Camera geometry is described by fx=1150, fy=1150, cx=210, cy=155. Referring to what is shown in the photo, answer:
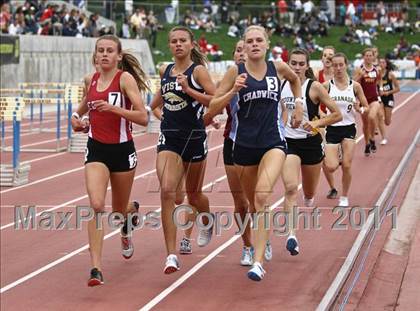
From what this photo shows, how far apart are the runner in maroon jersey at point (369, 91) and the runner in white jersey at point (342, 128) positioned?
16.9 feet

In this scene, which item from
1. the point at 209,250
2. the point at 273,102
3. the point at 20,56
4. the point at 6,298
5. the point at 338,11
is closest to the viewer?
the point at 273,102

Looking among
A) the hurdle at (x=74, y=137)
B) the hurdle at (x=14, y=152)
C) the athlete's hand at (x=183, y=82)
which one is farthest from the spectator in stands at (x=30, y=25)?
the athlete's hand at (x=183, y=82)

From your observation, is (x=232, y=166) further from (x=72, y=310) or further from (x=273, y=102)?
(x=72, y=310)

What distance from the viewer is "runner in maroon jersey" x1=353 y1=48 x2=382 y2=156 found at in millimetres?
22891

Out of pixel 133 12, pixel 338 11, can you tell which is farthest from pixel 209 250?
pixel 338 11

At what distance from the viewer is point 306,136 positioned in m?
12.8

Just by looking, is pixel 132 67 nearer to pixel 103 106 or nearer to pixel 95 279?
pixel 103 106

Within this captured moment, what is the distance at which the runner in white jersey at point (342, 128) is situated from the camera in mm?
16797

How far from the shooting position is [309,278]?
11.7m

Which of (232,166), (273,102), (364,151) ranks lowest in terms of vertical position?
(364,151)

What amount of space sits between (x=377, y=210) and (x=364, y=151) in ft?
31.6

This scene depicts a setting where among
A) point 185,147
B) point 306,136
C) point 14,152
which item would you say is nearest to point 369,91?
point 14,152

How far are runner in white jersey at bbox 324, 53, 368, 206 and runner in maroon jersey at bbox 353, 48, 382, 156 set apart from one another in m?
5.16

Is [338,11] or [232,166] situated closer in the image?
[232,166]
